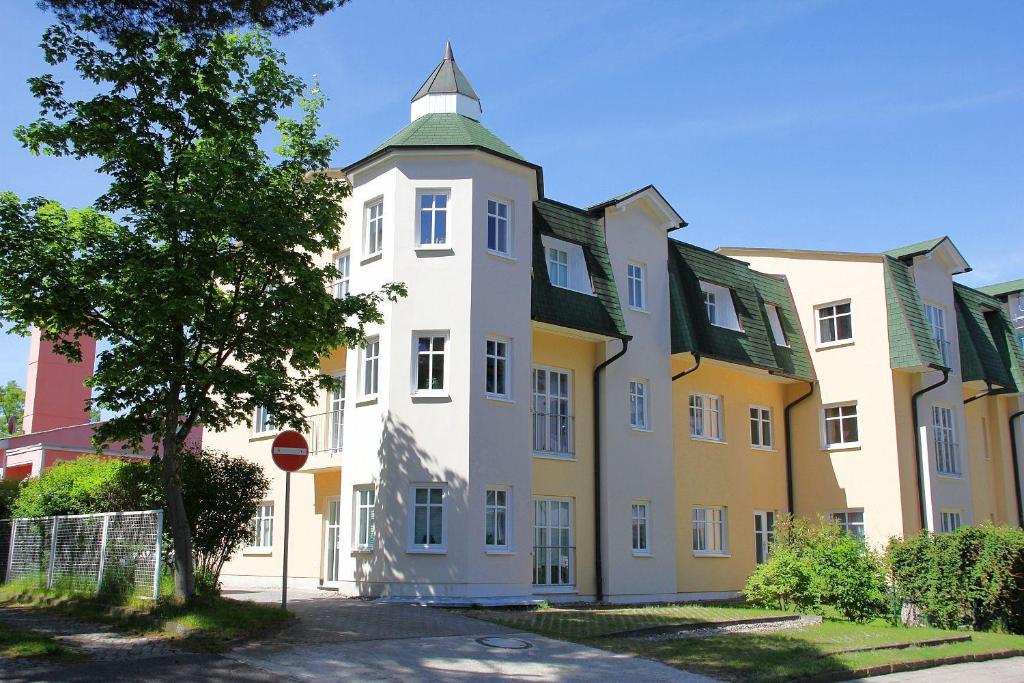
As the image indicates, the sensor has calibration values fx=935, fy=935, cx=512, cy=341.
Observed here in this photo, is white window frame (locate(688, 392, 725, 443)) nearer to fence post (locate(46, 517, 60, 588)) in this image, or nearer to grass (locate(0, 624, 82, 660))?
fence post (locate(46, 517, 60, 588))

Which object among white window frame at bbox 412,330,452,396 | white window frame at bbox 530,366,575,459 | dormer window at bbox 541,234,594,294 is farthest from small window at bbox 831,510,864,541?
white window frame at bbox 412,330,452,396

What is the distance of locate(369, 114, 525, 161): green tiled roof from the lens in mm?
19459

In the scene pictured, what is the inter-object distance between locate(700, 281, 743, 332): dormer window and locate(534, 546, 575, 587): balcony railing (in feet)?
27.3

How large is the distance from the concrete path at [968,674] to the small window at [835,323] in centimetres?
1300

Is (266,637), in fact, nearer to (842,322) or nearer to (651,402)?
(651,402)

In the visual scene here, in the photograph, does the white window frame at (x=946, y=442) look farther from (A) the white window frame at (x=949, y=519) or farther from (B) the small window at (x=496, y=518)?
(B) the small window at (x=496, y=518)

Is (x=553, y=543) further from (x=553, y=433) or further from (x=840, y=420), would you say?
(x=840, y=420)

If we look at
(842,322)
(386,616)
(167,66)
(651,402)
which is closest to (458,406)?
(386,616)

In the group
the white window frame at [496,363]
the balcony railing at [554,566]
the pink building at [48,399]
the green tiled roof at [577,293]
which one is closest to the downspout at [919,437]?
the green tiled roof at [577,293]

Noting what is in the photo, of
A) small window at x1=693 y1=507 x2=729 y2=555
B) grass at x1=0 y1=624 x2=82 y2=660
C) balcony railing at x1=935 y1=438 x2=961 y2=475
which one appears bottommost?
grass at x1=0 y1=624 x2=82 y2=660

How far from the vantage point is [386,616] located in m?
15.3

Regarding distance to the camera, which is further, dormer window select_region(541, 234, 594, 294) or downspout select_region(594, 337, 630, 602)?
dormer window select_region(541, 234, 594, 294)

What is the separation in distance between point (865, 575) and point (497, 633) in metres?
8.68

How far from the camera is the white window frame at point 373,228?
19906 millimetres
